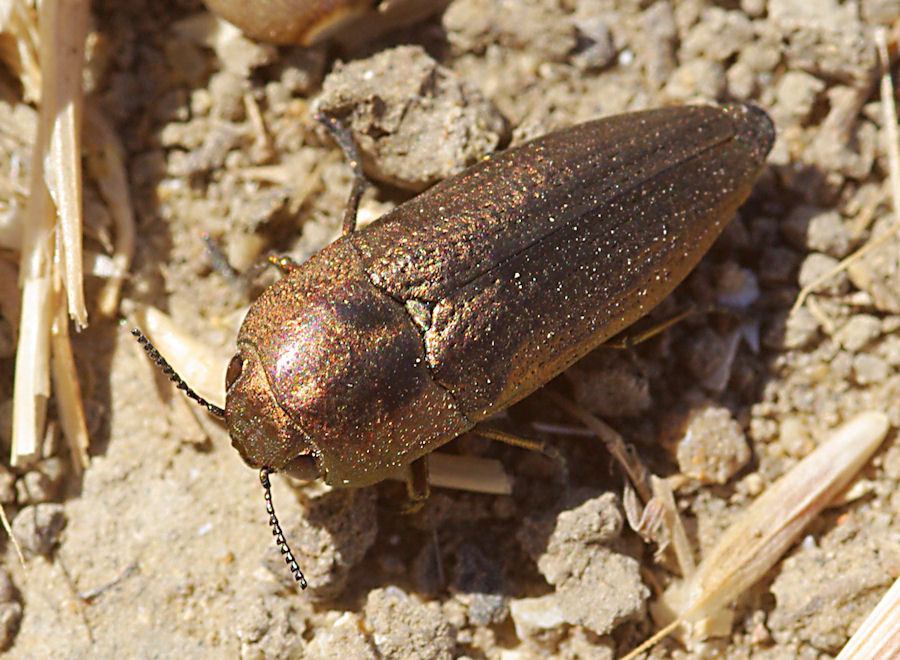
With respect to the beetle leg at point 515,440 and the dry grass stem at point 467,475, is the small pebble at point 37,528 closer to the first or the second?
the dry grass stem at point 467,475

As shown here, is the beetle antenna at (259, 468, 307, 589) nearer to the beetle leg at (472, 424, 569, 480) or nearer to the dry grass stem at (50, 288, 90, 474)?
the beetle leg at (472, 424, 569, 480)

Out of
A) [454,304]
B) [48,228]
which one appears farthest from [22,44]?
[454,304]

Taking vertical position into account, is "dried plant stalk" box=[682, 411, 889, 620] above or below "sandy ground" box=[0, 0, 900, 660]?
below

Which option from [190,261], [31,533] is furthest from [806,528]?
[31,533]

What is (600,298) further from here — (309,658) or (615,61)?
(309,658)

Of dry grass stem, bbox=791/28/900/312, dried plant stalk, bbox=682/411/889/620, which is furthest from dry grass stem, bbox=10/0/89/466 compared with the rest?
dry grass stem, bbox=791/28/900/312

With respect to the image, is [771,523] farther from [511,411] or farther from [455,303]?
[455,303]
